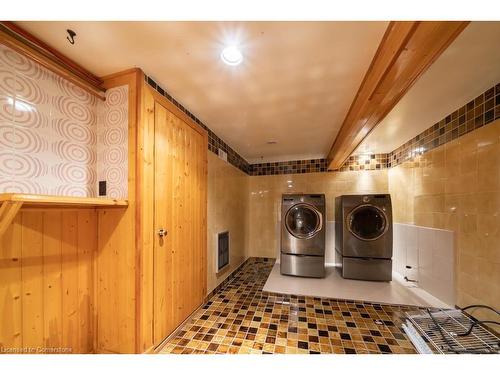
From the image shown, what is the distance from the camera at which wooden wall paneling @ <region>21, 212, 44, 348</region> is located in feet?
3.30

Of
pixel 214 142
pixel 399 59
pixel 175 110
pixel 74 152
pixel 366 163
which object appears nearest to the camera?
pixel 399 59

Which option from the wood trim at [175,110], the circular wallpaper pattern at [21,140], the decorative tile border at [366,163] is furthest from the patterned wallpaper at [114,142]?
the decorative tile border at [366,163]

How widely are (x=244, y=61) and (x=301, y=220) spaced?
7.87 feet

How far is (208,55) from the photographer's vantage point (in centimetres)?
116

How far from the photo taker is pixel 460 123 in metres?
1.78

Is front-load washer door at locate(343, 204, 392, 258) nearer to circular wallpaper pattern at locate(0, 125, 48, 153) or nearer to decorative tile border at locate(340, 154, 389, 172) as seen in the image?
decorative tile border at locate(340, 154, 389, 172)

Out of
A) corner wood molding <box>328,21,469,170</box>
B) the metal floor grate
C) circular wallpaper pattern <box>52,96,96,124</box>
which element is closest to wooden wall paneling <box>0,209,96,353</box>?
circular wallpaper pattern <box>52,96,96,124</box>

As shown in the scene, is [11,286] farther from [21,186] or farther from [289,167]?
[289,167]

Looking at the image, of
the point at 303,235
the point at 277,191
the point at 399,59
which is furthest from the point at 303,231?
the point at 399,59

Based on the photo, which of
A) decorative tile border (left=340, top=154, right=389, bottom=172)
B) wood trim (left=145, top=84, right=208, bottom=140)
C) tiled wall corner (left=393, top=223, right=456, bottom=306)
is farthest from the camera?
decorative tile border (left=340, top=154, right=389, bottom=172)

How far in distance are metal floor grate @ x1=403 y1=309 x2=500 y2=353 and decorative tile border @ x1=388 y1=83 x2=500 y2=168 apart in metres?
1.61

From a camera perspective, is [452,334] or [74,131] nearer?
[74,131]
